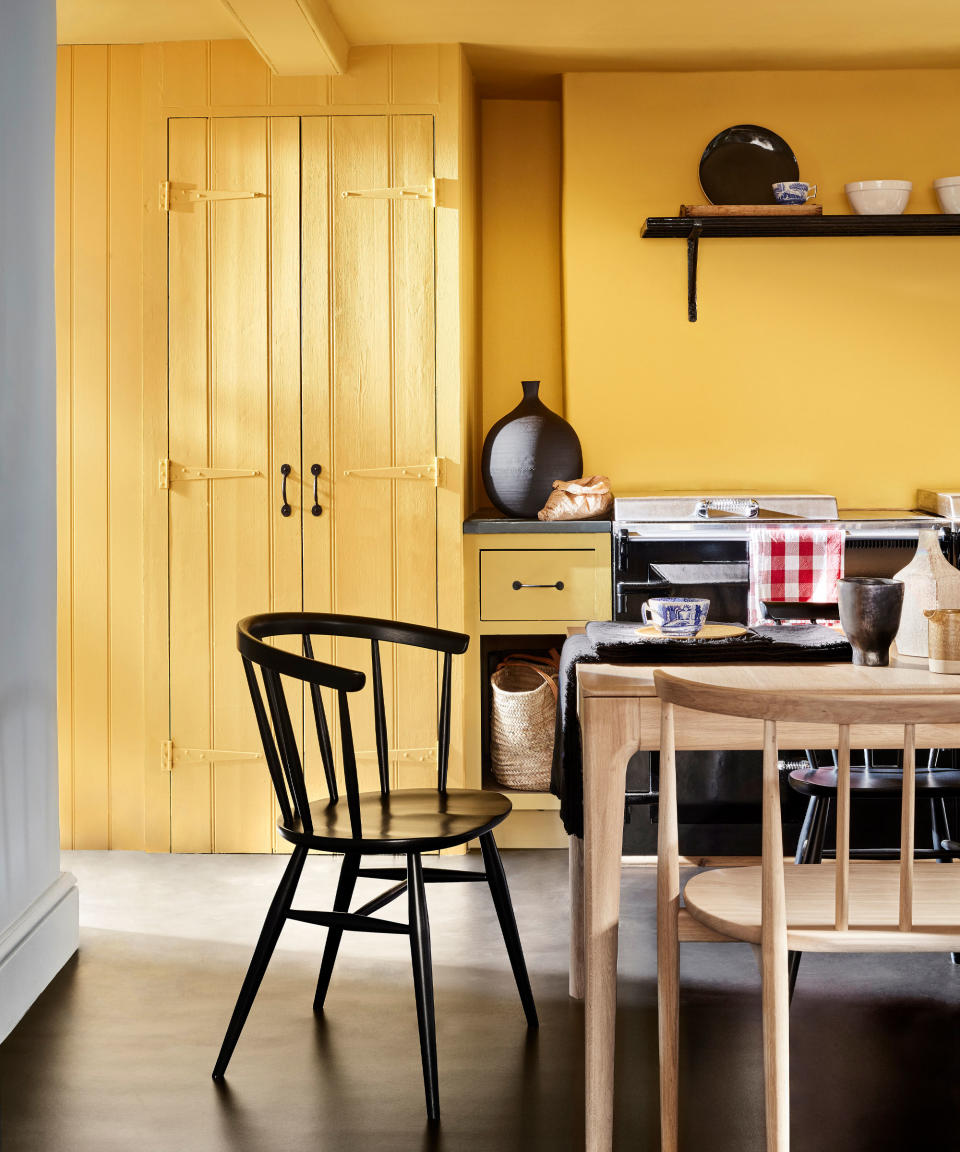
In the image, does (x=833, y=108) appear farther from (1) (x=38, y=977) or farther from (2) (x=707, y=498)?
(1) (x=38, y=977)

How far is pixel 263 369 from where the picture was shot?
135 inches

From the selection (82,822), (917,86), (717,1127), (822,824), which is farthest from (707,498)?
(82,822)

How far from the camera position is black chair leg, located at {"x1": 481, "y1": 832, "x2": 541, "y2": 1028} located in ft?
7.30

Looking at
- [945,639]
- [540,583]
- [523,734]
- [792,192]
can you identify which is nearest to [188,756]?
[523,734]

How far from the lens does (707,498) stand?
11.2 feet

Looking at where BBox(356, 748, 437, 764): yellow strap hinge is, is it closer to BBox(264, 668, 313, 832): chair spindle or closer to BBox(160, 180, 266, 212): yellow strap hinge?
BBox(264, 668, 313, 832): chair spindle

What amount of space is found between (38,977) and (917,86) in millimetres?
3630

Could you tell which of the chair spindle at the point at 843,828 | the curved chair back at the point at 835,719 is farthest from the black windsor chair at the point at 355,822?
the chair spindle at the point at 843,828

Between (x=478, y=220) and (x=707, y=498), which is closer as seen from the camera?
(x=707, y=498)

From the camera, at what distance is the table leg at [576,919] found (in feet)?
7.96

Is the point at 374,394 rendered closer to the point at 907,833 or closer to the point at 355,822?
the point at 355,822

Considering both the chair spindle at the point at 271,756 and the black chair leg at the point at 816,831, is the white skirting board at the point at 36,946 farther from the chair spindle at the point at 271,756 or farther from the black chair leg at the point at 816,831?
the black chair leg at the point at 816,831

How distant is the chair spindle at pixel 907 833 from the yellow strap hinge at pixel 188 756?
2.26m

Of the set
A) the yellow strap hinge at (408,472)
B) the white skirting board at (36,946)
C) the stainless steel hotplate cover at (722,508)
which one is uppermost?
the yellow strap hinge at (408,472)
